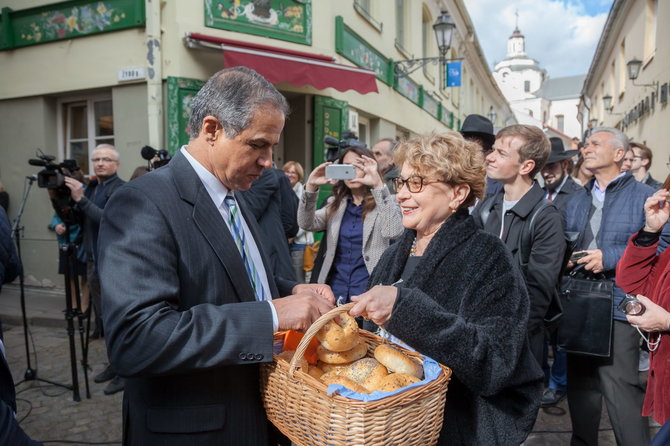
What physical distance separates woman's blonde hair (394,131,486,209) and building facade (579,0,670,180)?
1224 centimetres

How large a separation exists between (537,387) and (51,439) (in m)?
3.32

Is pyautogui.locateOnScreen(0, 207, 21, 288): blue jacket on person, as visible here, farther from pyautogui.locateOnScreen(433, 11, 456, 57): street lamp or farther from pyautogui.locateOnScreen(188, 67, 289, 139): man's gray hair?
pyautogui.locateOnScreen(433, 11, 456, 57): street lamp

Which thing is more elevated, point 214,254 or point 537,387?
point 214,254

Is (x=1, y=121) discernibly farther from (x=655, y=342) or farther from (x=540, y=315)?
(x=655, y=342)

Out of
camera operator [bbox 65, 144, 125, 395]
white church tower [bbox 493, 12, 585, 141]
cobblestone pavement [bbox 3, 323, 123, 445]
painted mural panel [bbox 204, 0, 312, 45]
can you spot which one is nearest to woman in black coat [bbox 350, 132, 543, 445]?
cobblestone pavement [bbox 3, 323, 123, 445]

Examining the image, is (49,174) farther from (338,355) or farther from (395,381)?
(395,381)

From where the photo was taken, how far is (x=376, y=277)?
2.12 m

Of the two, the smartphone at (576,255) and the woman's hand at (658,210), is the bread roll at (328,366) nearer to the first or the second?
the woman's hand at (658,210)

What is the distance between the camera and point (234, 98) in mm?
1509

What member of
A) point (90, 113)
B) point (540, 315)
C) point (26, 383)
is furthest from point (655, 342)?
point (90, 113)

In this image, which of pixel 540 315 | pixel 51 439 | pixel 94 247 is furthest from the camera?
pixel 94 247

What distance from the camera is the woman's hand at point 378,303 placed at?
1.42 m

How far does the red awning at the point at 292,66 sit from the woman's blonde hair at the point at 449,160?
463cm

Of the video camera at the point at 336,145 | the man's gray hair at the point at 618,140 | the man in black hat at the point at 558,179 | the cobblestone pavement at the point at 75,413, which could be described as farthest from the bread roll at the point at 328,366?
the man in black hat at the point at 558,179
